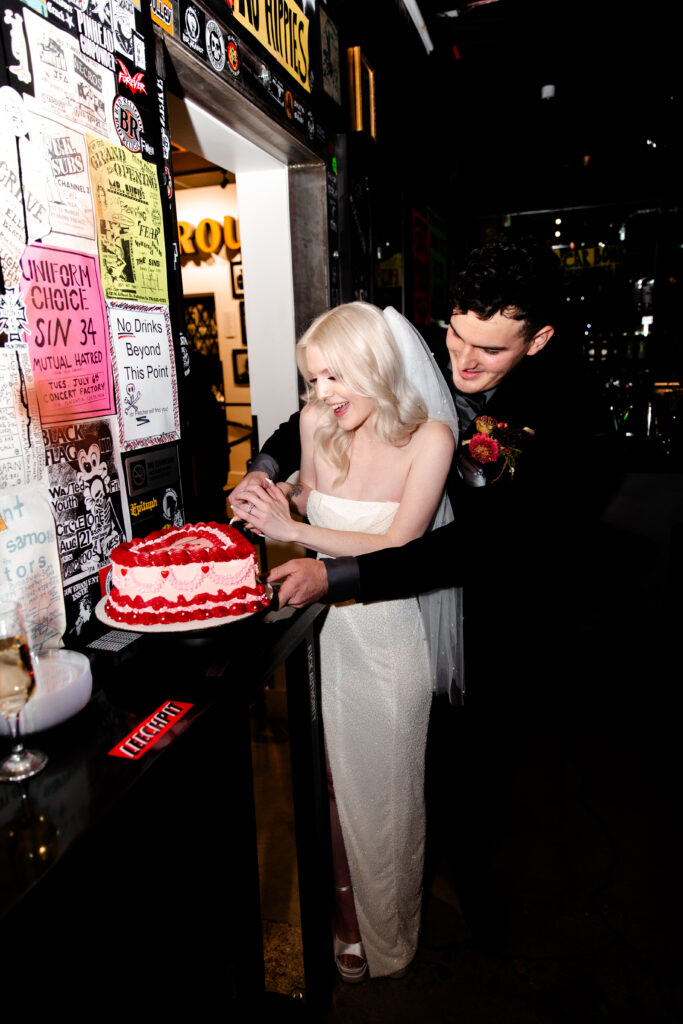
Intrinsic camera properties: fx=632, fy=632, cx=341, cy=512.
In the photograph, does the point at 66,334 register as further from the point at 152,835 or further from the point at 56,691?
the point at 152,835

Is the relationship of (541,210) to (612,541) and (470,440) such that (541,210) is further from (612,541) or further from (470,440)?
(470,440)

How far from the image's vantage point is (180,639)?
1376 millimetres

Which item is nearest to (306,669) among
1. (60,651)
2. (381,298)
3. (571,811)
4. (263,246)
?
(60,651)

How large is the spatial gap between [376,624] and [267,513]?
46 cm

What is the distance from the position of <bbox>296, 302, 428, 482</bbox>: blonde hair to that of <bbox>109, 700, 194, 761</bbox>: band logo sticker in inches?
40.2

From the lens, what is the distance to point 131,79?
65.8 inches

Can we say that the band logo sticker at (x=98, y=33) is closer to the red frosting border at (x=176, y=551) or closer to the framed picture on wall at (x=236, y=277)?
the red frosting border at (x=176, y=551)

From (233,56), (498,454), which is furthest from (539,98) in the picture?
(498,454)

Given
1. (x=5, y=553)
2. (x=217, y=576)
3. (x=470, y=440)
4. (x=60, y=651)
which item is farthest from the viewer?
(x=470, y=440)

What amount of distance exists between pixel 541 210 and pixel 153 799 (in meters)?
7.56

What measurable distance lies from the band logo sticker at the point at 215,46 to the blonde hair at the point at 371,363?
0.99 meters

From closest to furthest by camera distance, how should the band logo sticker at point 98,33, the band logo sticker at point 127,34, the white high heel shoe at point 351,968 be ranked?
the band logo sticker at point 98,33 < the band logo sticker at point 127,34 < the white high heel shoe at point 351,968

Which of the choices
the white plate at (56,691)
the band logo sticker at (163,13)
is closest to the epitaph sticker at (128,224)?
the band logo sticker at (163,13)

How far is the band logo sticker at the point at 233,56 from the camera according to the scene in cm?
215
